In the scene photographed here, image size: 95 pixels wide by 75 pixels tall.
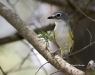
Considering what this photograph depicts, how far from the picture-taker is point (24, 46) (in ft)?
3.66

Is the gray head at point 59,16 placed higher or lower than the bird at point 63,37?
higher

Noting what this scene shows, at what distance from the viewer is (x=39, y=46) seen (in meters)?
0.54

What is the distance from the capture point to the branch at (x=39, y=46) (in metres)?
0.48

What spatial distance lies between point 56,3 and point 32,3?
0.14 meters

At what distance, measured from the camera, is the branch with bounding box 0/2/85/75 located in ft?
1.58

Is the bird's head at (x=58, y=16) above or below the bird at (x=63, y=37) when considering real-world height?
above

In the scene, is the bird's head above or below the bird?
above

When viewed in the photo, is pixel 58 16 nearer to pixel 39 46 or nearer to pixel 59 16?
pixel 59 16

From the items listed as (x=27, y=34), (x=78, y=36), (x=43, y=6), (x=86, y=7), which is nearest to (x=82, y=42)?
(x=78, y=36)

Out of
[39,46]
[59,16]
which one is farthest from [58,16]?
[39,46]

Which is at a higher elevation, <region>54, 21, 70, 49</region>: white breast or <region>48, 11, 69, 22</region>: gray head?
<region>48, 11, 69, 22</region>: gray head

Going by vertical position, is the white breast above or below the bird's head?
below

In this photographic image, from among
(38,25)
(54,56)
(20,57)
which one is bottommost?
(20,57)

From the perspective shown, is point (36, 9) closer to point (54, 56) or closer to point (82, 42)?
point (82, 42)
